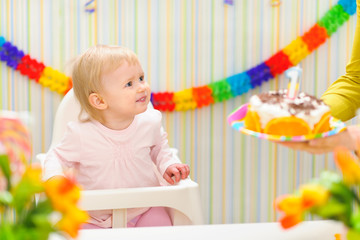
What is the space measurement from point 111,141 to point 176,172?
23cm

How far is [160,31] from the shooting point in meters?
2.34

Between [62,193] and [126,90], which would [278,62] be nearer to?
[126,90]

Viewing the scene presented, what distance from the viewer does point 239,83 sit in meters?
2.34

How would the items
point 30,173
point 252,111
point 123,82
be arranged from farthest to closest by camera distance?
point 123,82, point 252,111, point 30,173

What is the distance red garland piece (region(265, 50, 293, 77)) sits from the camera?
236cm

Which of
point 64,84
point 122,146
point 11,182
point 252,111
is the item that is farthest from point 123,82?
point 11,182

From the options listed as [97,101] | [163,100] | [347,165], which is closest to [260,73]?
[163,100]

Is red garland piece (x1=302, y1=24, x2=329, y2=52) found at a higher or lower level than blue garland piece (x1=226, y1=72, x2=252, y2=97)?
higher

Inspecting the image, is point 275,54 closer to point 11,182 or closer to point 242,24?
point 242,24

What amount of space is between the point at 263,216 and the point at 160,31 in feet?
3.45

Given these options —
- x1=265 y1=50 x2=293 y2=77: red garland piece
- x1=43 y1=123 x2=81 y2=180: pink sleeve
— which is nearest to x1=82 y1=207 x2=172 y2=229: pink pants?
x1=43 y1=123 x2=81 y2=180: pink sleeve

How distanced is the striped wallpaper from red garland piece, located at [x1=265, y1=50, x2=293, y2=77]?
47 mm

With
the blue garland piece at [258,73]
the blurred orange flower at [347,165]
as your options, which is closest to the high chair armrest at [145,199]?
the blurred orange flower at [347,165]

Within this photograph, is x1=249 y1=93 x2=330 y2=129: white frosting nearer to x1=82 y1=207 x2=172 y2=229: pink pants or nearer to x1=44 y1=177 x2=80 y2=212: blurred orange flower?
x1=44 y1=177 x2=80 y2=212: blurred orange flower
